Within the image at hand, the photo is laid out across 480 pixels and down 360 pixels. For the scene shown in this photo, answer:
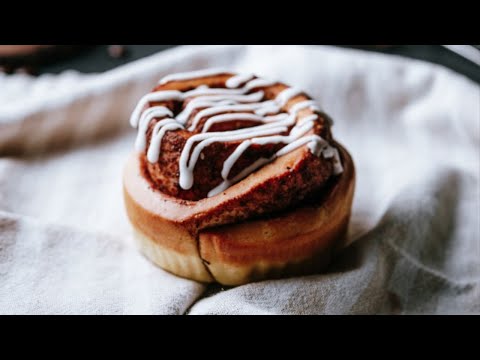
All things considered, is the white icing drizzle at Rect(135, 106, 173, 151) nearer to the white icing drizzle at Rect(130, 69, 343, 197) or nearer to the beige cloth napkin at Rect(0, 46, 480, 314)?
the white icing drizzle at Rect(130, 69, 343, 197)

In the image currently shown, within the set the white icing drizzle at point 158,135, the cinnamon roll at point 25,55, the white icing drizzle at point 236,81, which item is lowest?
the cinnamon roll at point 25,55

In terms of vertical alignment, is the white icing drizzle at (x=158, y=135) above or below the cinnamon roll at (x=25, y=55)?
above

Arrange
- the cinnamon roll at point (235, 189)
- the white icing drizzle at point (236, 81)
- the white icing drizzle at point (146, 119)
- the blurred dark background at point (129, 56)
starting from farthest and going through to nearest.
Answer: the blurred dark background at point (129, 56)
the white icing drizzle at point (236, 81)
the white icing drizzle at point (146, 119)
the cinnamon roll at point (235, 189)

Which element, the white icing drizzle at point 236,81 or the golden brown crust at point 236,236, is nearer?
the golden brown crust at point 236,236

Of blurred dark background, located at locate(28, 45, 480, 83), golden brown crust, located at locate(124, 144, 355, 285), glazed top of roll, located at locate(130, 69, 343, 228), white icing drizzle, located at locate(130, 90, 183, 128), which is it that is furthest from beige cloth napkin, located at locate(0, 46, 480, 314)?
white icing drizzle, located at locate(130, 90, 183, 128)

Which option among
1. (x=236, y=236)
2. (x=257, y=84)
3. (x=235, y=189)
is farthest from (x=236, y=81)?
(x=236, y=236)

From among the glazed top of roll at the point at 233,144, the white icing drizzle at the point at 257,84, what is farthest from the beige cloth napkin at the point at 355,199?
the white icing drizzle at the point at 257,84

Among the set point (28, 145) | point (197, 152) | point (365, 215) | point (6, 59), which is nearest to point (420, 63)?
point (365, 215)

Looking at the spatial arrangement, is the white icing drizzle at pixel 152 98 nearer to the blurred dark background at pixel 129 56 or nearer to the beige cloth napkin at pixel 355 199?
the beige cloth napkin at pixel 355 199
